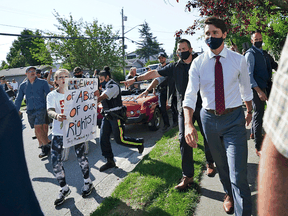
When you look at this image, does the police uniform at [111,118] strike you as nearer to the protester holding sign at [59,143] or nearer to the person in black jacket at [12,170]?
the protester holding sign at [59,143]

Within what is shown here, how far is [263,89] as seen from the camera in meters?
4.46

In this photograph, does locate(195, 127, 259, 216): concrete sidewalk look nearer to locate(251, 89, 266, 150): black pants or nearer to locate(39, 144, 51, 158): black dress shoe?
locate(251, 89, 266, 150): black pants

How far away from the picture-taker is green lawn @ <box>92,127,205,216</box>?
3.21 m

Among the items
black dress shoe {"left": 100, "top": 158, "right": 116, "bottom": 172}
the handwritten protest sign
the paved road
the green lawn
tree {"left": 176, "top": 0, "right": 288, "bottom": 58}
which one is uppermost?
tree {"left": 176, "top": 0, "right": 288, "bottom": 58}

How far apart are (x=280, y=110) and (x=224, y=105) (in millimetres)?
2009

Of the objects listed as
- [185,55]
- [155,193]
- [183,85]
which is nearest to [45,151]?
[155,193]

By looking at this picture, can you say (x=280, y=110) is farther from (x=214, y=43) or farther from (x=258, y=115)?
(x=258, y=115)

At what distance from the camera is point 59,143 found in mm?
4020

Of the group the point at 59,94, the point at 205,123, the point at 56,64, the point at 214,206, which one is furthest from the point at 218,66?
the point at 56,64

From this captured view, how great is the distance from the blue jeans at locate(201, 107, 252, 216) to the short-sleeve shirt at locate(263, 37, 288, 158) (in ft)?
6.22

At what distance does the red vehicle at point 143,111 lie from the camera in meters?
7.54

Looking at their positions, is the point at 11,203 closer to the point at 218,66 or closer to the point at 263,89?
the point at 218,66

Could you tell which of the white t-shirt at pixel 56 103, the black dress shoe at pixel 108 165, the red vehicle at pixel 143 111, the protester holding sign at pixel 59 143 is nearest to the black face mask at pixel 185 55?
the protester holding sign at pixel 59 143

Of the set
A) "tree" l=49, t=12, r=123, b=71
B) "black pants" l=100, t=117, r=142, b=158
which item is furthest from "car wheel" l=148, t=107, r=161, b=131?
"tree" l=49, t=12, r=123, b=71
